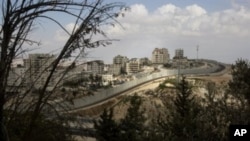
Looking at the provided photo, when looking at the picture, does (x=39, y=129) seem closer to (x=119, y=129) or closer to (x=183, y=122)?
(x=183, y=122)

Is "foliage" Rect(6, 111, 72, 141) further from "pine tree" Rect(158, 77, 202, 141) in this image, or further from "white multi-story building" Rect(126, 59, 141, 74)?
"white multi-story building" Rect(126, 59, 141, 74)

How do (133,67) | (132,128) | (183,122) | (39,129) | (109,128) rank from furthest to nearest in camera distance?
1. (133,67)
2. (132,128)
3. (109,128)
4. (183,122)
5. (39,129)

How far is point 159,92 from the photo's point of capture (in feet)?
284

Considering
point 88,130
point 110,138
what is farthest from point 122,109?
point 88,130

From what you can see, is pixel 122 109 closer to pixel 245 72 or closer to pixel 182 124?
pixel 245 72

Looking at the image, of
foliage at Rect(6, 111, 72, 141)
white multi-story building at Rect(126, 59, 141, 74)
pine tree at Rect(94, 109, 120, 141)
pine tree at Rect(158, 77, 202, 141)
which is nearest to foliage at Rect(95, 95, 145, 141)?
pine tree at Rect(94, 109, 120, 141)

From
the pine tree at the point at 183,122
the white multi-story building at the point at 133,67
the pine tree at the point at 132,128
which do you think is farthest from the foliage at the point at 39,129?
the white multi-story building at the point at 133,67

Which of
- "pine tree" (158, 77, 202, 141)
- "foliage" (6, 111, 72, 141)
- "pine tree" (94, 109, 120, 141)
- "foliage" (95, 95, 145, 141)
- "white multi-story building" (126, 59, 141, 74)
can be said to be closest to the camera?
"foliage" (6, 111, 72, 141)

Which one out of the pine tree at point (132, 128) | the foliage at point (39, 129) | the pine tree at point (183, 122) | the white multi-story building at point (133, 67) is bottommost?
the white multi-story building at point (133, 67)

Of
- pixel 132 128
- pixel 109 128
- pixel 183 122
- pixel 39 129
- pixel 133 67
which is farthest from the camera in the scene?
pixel 133 67

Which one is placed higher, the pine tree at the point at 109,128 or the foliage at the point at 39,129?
the foliage at the point at 39,129

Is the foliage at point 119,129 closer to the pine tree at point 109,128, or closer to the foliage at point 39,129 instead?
the pine tree at point 109,128

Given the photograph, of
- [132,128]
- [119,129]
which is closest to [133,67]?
[132,128]

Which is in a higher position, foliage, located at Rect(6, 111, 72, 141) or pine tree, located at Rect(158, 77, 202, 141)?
foliage, located at Rect(6, 111, 72, 141)
